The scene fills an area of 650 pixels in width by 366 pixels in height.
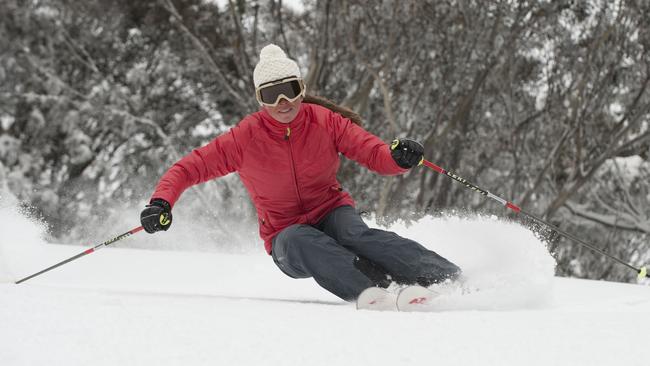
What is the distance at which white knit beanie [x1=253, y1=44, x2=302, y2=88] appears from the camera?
381cm

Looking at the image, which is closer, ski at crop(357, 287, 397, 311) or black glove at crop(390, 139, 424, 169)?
ski at crop(357, 287, 397, 311)

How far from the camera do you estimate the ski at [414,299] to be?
3.18 metres

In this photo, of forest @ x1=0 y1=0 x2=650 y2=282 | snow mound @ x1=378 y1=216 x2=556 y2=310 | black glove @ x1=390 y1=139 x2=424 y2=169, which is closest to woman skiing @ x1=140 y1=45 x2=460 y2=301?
black glove @ x1=390 y1=139 x2=424 y2=169

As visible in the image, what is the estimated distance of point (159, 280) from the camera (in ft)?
17.6

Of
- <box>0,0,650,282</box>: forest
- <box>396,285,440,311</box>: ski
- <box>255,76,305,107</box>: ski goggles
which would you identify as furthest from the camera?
<box>0,0,650,282</box>: forest

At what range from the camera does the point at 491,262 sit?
398 centimetres

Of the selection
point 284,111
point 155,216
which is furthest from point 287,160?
point 155,216

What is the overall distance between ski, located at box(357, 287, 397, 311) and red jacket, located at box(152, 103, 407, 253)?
28.0 inches

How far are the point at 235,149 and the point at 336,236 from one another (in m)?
0.68

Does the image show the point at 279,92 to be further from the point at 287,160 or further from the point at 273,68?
the point at 287,160

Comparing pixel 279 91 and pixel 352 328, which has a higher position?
pixel 279 91

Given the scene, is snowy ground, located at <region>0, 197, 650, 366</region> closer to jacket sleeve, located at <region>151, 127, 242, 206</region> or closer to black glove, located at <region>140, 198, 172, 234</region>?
black glove, located at <region>140, 198, 172, 234</region>

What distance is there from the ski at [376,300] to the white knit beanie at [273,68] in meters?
1.20

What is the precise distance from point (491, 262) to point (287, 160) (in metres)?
1.19
